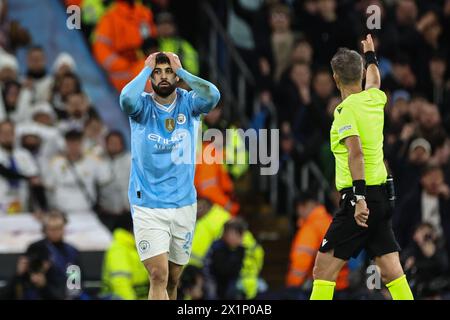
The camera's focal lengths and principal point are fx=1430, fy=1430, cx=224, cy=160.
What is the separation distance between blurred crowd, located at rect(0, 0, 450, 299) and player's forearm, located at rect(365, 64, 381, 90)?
313 centimetres

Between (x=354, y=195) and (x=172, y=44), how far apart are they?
22.4 feet

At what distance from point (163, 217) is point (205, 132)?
4638 millimetres

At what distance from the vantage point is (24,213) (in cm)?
1584

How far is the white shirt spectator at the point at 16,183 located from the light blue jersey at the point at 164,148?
195 inches

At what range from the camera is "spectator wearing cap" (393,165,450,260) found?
15.7 meters

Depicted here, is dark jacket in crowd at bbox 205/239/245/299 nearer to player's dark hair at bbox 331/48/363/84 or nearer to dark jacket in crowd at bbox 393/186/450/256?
dark jacket in crowd at bbox 393/186/450/256

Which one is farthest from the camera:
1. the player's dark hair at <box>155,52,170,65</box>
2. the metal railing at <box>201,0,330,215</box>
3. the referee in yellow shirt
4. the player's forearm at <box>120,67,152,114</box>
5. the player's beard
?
the metal railing at <box>201,0,330,215</box>

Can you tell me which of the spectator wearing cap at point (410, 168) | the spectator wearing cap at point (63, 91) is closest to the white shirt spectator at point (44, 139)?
the spectator wearing cap at point (63, 91)

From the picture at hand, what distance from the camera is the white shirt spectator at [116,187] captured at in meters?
16.2

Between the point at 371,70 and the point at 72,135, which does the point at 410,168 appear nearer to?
the point at 72,135

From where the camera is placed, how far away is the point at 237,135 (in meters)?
16.3

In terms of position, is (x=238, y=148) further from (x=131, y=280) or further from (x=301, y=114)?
(x=131, y=280)

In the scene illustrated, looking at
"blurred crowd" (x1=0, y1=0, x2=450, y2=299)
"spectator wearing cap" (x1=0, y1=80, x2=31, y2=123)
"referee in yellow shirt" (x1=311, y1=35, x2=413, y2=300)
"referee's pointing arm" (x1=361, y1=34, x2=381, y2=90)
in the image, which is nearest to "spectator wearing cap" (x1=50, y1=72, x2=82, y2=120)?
Answer: "blurred crowd" (x1=0, y1=0, x2=450, y2=299)
